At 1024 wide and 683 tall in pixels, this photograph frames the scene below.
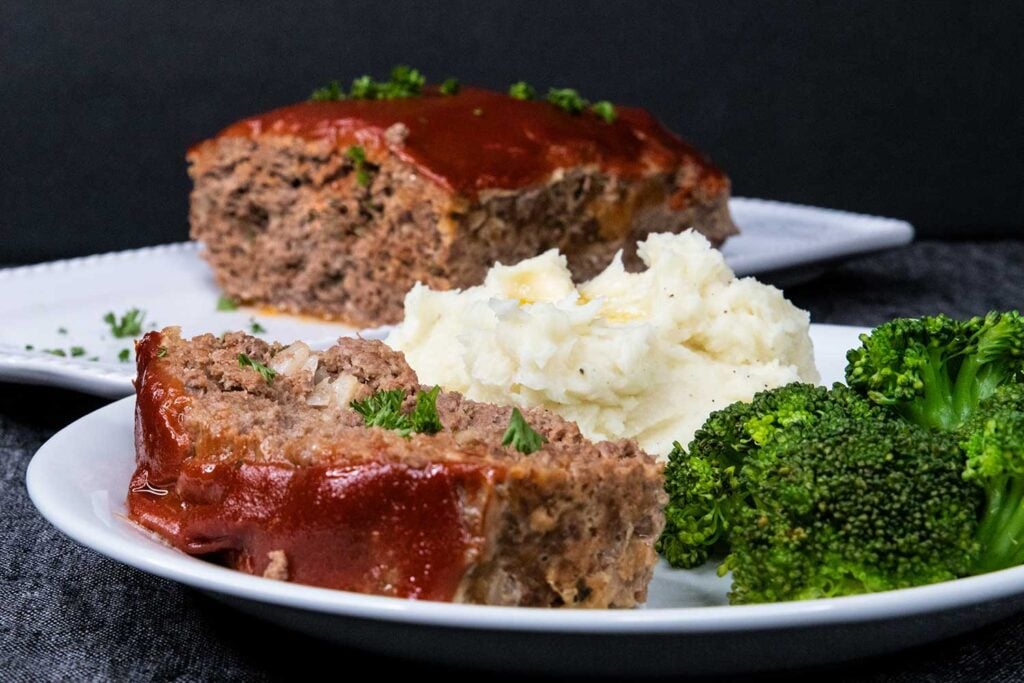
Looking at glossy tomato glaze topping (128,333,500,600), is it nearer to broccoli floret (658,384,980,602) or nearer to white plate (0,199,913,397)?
broccoli floret (658,384,980,602)

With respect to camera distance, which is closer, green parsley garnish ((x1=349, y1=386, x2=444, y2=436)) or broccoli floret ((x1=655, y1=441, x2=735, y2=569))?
green parsley garnish ((x1=349, y1=386, x2=444, y2=436))

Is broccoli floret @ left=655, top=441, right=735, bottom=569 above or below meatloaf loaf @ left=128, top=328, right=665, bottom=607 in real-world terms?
below

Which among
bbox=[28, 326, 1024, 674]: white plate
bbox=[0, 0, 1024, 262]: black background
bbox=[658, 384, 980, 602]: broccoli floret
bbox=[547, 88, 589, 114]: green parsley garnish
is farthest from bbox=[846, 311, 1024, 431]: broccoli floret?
bbox=[0, 0, 1024, 262]: black background

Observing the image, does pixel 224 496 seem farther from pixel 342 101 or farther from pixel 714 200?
pixel 714 200

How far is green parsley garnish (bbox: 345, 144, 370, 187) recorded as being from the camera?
6262 millimetres

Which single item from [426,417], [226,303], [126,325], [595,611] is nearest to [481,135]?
[226,303]

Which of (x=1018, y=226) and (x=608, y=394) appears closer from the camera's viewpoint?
(x=608, y=394)

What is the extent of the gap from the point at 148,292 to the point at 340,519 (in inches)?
172

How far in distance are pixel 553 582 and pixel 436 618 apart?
42cm

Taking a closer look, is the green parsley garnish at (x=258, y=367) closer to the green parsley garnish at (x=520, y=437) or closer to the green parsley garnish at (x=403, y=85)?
the green parsley garnish at (x=520, y=437)

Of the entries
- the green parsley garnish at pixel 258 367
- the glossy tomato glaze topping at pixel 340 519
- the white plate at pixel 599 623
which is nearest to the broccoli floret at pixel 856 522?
the white plate at pixel 599 623

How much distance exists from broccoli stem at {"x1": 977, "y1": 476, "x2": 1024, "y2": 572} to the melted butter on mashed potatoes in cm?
98

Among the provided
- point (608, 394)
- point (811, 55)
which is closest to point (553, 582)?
point (608, 394)

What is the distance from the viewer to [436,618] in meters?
2.32
